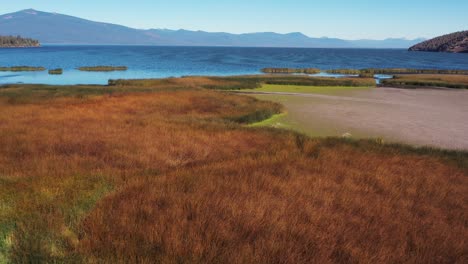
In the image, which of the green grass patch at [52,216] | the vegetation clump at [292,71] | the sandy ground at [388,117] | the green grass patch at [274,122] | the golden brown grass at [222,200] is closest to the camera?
the green grass patch at [52,216]

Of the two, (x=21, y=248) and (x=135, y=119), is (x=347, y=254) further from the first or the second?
(x=135, y=119)

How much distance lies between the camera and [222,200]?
7.07 m

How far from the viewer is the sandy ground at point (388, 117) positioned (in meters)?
19.8

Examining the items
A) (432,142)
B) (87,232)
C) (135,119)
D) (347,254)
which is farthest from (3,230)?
(432,142)

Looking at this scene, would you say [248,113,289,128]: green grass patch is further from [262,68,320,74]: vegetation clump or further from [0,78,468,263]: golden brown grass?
[262,68,320,74]: vegetation clump

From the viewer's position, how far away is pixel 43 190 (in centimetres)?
756

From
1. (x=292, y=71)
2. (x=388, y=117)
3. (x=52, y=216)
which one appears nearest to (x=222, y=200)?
(x=52, y=216)

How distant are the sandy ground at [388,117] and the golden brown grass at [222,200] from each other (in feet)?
16.2

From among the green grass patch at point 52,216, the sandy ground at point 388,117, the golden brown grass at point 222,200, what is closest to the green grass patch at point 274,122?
the sandy ground at point 388,117

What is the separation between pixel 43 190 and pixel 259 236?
4794 mm

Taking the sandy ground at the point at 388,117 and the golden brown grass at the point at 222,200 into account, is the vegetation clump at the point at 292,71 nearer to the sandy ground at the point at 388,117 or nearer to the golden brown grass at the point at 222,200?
the sandy ground at the point at 388,117

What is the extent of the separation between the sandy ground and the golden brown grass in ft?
16.2

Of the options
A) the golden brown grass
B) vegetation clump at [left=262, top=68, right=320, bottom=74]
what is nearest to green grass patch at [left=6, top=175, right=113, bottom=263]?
the golden brown grass

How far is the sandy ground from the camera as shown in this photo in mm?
19766
